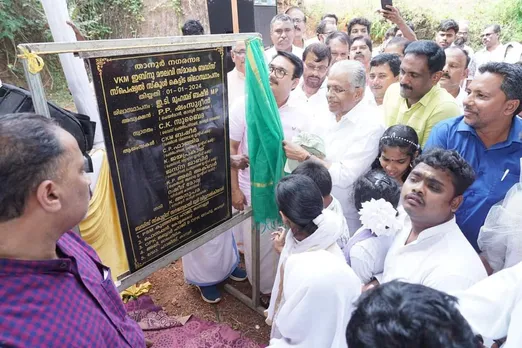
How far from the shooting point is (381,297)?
970 mm

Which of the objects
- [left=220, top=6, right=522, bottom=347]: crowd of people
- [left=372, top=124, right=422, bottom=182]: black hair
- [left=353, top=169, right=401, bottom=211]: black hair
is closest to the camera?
[left=220, top=6, right=522, bottom=347]: crowd of people

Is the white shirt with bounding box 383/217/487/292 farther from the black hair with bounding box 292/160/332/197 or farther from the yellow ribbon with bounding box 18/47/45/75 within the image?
the yellow ribbon with bounding box 18/47/45/75

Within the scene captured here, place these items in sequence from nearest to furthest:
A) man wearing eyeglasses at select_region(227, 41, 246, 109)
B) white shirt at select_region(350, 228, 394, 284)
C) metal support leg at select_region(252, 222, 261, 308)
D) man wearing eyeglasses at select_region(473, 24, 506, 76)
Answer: white shirt at select_region(350, 228, 394, 284), metal support leg at select_region(252, 222, 261, 308), man wearing eyeglasses at select_region(227, 41, 246, 109), man wearing eyeglasses at select_region(473, 24, 506, 76)

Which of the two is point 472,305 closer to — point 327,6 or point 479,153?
point 479,153

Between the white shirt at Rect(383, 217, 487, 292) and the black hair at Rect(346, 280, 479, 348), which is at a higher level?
the black hair at Rect(346, 280, 479, 348)

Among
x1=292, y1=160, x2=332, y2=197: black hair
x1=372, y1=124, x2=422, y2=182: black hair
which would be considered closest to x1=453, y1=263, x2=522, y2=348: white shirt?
x1=292, y1=160, x2=332, y2=197: black hair

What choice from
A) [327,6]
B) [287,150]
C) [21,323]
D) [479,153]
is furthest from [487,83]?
[327,6]

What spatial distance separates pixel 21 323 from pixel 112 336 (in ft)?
1.07

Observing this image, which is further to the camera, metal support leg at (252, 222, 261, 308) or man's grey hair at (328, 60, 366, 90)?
metal support leg at (252, 222, 261, 308)

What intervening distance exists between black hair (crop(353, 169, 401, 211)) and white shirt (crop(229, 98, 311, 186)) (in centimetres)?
75

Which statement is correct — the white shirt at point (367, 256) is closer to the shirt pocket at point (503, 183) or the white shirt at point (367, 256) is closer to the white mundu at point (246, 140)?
the shirt pocket at point (503, 183)

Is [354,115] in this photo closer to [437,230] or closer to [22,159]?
[437,230]

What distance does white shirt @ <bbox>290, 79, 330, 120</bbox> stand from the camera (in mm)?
3352

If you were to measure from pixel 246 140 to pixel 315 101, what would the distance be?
1.38 m
